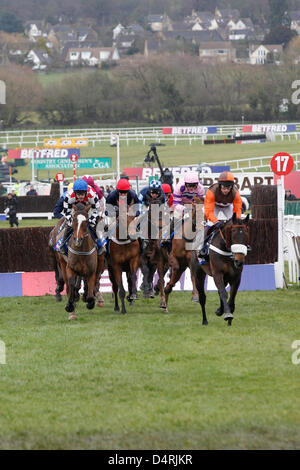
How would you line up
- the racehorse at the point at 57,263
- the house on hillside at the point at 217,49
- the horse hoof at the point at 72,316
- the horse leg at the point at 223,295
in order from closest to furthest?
the horse leg at the point at 223,295, the horse hoof at the point at 72,316, the racehorse at the point at 57,263, the house on hillside at the point at 217,49

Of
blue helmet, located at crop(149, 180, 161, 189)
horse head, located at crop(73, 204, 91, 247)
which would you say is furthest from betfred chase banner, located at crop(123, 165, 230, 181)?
horse head, located at crop(73, 204, 91, 247)

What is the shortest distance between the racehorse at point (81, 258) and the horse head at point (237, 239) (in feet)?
6.67

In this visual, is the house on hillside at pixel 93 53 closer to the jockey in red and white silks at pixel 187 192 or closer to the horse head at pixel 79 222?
the jockey in red and white silks at pixel 187 192

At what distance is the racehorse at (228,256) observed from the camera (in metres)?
10.8

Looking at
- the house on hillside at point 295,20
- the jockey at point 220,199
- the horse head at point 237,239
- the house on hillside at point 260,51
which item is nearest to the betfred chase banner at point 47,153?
the jockey at point 220,199

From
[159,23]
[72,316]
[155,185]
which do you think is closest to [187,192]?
[155,185]

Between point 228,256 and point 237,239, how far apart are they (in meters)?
0.42

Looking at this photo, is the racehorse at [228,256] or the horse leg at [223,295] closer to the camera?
the racehorse at [228,256]

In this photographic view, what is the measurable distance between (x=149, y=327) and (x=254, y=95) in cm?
7024

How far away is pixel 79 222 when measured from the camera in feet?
38.5

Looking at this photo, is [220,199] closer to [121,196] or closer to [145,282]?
[121,196]

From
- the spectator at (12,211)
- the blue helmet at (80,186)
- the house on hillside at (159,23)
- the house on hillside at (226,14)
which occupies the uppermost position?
the house on hillside at (226,14)

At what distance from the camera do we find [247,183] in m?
33.1

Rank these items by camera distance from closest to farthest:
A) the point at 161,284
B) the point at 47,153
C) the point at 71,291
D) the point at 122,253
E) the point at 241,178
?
1. the point at 71,291
2. the point at 122,253
3. the point at 161,284
4. the point at 241,178
5. the point at 47,153
